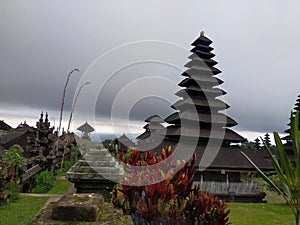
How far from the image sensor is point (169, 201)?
11.7 feet

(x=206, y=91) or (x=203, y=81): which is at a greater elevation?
(x=203, y=81)

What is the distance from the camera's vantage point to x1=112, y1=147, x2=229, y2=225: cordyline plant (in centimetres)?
338

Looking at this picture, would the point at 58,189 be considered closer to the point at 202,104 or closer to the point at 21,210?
the point at 21,210

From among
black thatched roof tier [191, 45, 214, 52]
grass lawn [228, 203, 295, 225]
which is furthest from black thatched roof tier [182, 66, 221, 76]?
grass lawn [228, 203, 295, 225]

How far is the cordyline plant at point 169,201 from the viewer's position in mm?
3385

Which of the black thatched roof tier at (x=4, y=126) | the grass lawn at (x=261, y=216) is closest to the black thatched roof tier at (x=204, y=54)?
the grass lawn at (x=261, y=216)

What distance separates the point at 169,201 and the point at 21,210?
6.79 metres

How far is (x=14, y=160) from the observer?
1047 cm

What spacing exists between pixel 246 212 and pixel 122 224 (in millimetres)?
12712

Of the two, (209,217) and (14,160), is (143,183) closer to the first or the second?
(209,217)

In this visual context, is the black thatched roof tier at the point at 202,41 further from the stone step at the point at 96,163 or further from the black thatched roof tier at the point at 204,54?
the stone step at the point at 96,163

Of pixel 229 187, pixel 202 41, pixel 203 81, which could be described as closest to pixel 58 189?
pixel 229 187

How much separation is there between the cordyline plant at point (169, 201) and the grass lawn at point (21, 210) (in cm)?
485

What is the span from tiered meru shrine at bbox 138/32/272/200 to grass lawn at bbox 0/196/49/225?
34.4 feet
